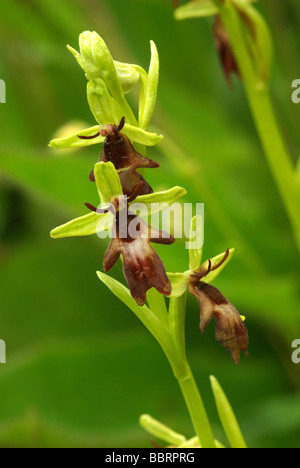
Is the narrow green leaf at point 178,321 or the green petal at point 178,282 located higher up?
the green petal at point 178,282

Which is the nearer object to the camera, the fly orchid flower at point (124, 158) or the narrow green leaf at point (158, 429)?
the fly orchid flower at point (124, 158)

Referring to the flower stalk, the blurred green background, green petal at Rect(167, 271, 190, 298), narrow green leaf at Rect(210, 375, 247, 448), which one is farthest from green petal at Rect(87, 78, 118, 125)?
Answer: the blurred green background

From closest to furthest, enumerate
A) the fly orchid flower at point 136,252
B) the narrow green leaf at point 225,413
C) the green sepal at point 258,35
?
1. the fly orchid flower at point 136,252
2. the narrow green leaf at point 225,413
3. the green sepal at point 258,35

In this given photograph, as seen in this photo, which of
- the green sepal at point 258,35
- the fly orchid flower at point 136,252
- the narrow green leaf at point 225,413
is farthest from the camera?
the green sepal at point 258,35

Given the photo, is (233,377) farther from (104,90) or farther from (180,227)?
(104,90)

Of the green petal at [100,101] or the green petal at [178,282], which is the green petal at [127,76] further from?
the green petal at [178,282]

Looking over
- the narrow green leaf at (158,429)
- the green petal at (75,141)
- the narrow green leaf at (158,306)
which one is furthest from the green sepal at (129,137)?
the narrow green leaf at (158,429)

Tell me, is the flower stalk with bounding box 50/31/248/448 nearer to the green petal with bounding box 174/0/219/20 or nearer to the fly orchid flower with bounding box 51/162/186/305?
the fly orchid flower with bounding box 51/162/186/305

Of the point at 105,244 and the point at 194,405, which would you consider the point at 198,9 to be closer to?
the point at 105,244
